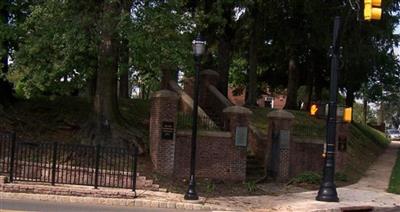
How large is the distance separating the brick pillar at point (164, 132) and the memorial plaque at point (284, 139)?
464cm

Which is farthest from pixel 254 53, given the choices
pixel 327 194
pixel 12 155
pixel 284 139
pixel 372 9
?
pixel 372 9

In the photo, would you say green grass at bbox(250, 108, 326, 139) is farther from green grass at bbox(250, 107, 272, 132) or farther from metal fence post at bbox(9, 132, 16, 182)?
metal fence post at bbox(9, 132, 16, 182)

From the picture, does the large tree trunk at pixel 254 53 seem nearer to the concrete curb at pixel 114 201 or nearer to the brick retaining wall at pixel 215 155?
the brick retaining wall at pixel 215 155

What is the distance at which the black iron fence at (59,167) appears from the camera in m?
18.0

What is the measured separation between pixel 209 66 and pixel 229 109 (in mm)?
18877

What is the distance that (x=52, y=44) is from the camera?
18938 mm

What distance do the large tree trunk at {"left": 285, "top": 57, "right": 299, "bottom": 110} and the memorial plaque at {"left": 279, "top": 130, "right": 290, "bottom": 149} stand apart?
17031 millimetres

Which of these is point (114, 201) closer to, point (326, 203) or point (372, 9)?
point (326, 203)

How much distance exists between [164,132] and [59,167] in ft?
12.8

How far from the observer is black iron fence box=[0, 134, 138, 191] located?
18031mm

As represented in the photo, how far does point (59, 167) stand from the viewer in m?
18.4

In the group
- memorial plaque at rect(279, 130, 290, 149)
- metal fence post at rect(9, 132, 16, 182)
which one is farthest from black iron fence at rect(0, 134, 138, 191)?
memorial plaque at rect(279, 130, 290, 149)

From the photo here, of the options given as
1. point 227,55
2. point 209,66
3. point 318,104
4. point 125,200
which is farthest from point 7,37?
point 209,66

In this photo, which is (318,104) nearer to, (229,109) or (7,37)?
(229,109)
